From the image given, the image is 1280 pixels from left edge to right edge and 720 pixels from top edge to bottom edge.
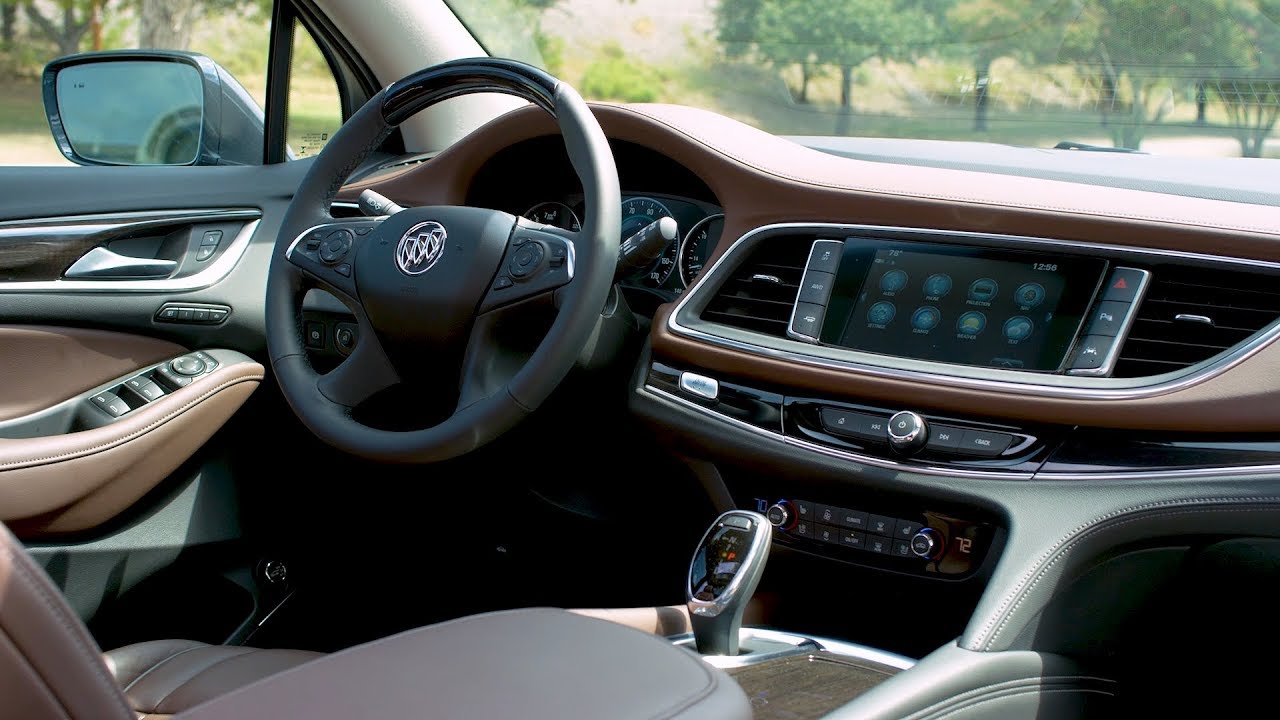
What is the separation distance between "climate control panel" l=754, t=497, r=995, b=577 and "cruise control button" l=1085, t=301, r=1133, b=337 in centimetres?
34

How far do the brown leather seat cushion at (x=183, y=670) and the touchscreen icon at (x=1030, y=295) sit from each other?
115 cm

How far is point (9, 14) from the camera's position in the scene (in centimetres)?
1270

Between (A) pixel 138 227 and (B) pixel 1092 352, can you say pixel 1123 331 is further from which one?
(A) pixel 138 227

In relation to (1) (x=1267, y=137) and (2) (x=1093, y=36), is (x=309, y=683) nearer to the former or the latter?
(1) (x=1267, y=137)

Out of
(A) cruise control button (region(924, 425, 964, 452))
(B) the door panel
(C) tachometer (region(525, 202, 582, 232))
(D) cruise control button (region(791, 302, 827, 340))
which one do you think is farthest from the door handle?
(A) cruise control button (region(924, 425, 964, 452))

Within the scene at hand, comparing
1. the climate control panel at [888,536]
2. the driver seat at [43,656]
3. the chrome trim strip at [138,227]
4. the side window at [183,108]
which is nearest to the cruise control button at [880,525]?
the climate control panel at [888,536]

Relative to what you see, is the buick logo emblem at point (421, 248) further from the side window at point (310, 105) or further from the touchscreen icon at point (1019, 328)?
the side window at point (310, 105)

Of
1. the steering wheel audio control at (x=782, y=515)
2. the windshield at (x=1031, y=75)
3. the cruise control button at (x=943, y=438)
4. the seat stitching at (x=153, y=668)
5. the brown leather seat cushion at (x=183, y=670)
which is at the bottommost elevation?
the seat stitching at (x=153, y=668)

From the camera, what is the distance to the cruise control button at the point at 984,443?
1.73 m

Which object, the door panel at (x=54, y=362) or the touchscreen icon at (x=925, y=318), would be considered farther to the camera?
the door panel at (x=54, y=362)

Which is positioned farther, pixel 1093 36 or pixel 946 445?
pixel 1093 36

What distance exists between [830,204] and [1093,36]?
0.90 m

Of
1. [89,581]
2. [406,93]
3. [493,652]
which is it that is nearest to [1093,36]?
[406,93]

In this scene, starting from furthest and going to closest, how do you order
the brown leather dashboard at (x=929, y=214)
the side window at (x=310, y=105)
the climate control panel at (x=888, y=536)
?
the side window at (x=310, y=105)
the climate control panel at (x=888, y=536)
the brown leather dashboard at (x=929, y=214)
